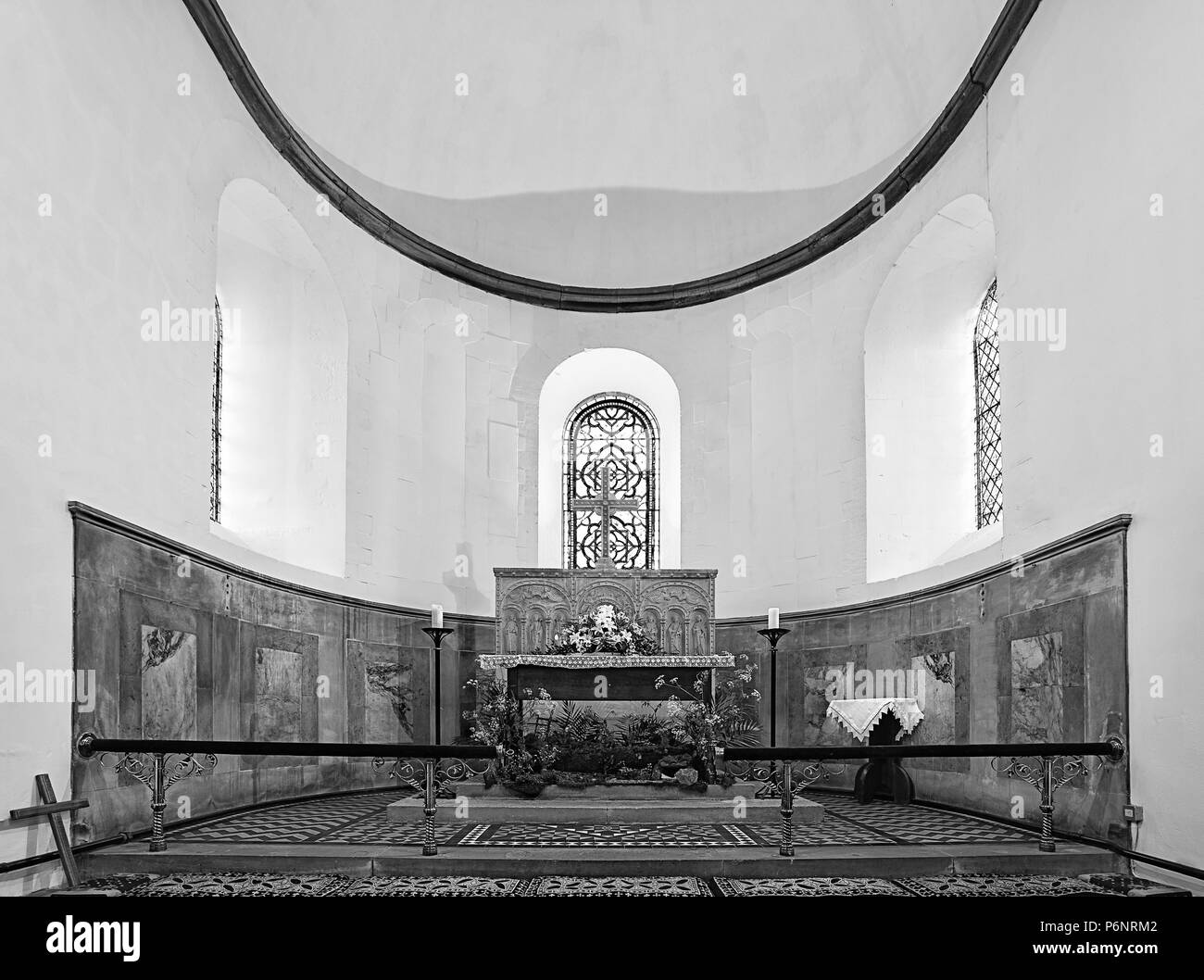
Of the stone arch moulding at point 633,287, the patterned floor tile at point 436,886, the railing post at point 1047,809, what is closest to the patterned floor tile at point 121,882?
the patterned floor tile at point 436,886

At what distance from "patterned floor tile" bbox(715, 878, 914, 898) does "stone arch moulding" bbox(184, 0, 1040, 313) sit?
25.6 ft

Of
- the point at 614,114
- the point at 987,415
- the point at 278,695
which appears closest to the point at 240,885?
the point at 278,695

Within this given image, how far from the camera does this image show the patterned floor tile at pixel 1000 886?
25.3 ft

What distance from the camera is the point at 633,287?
18.3 m

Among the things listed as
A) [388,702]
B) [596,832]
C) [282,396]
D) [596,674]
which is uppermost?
[282,396]

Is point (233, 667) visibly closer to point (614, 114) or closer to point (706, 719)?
point (706, 719)

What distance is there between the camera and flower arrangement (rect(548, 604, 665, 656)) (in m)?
13.6

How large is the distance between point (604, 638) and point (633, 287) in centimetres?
667

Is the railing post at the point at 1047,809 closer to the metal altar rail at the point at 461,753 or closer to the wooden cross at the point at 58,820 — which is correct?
the metal altar rail at the point at 461,753

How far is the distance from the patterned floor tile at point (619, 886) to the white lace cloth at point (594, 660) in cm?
499

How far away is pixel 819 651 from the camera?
15500mm

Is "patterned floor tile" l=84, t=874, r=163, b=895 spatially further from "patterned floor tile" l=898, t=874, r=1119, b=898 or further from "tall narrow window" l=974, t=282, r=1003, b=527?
"tall narrow window" l=974, t=282, r=1003, b=527

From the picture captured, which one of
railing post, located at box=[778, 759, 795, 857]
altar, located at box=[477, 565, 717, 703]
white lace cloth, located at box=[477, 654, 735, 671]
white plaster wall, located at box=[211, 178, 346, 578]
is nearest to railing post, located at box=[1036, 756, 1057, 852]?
railing post, located at box=[778, 759, 795, 857]
